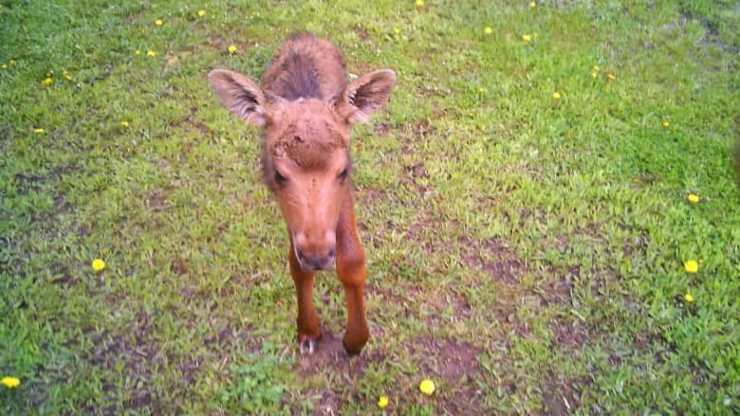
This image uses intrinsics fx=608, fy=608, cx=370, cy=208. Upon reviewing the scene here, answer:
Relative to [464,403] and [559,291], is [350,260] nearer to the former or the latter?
[464,403]

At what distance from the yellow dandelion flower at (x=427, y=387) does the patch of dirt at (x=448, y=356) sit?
5.3 inches

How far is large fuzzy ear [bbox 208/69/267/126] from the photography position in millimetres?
3285

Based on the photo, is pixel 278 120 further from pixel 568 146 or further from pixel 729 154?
pixel 729 154

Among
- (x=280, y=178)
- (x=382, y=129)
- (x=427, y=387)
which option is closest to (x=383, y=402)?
(x=427, y=387)

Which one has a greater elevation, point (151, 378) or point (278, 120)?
point (278, 120)

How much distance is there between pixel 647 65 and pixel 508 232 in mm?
3394

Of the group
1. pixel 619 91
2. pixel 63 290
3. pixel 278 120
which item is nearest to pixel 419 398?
pixel 278 120

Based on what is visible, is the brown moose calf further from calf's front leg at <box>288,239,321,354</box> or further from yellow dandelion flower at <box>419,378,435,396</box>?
yellow dandelion flower at <box>419,378,435,396</box>

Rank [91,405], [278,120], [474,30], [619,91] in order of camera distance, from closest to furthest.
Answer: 1. [278,120]
2. [91,405]
3. [619,91]
4. [474,30]

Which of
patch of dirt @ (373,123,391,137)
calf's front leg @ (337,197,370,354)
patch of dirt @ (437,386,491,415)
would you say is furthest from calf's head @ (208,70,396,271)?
patch of dirt @ (373,123,391,137)

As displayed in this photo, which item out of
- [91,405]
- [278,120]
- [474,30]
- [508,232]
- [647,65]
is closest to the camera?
[278,120]

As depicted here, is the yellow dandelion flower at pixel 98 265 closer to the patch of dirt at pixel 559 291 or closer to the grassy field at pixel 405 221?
the grassy field at pixel 405 221

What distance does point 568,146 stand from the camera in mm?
5766

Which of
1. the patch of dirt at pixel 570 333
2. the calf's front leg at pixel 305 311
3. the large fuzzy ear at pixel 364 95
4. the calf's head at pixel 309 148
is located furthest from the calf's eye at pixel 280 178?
the patch of dirt at pixel 570 333
